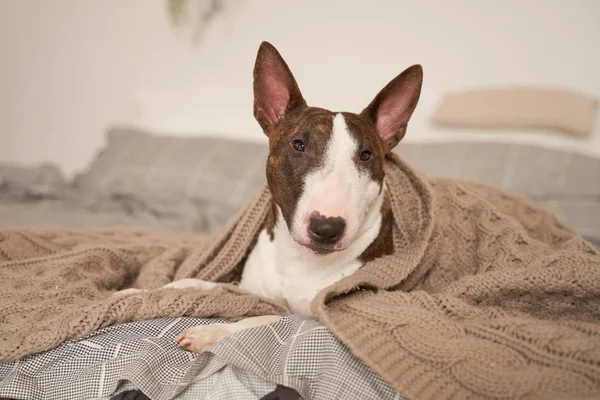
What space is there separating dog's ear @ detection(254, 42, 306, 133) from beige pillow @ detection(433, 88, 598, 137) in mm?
1599

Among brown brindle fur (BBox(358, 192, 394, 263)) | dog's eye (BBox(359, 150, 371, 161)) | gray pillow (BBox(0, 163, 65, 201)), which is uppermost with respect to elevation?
dog's eye (BBox(359, 150, 371, 161))

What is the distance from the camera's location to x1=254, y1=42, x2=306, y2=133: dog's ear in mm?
1659

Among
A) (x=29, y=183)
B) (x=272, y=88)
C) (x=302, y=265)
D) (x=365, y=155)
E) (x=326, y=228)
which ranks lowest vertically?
(x=29, y=183)

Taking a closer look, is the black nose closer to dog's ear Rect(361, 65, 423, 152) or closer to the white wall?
dog's ear Rect(361, 65, 423, 152)

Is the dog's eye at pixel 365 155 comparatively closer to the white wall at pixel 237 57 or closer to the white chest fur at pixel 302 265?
the white chest fur at pixel 302 265

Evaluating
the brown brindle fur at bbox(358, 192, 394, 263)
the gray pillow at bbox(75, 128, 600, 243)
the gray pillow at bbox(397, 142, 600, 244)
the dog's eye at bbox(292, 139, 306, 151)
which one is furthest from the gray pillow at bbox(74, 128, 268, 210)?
the dog's eye at bbox(292, 139, 306, 151)

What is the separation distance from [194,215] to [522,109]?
1.79 metres

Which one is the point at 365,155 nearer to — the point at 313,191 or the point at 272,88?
the point at 313,191

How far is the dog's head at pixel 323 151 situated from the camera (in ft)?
4.50

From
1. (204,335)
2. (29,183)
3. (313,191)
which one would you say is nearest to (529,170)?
(313,191)

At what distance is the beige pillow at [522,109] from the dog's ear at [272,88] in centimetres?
160

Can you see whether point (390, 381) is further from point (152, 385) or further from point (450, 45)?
point (450, 45)

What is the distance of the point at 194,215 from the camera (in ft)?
9.85

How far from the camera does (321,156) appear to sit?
149 cm
